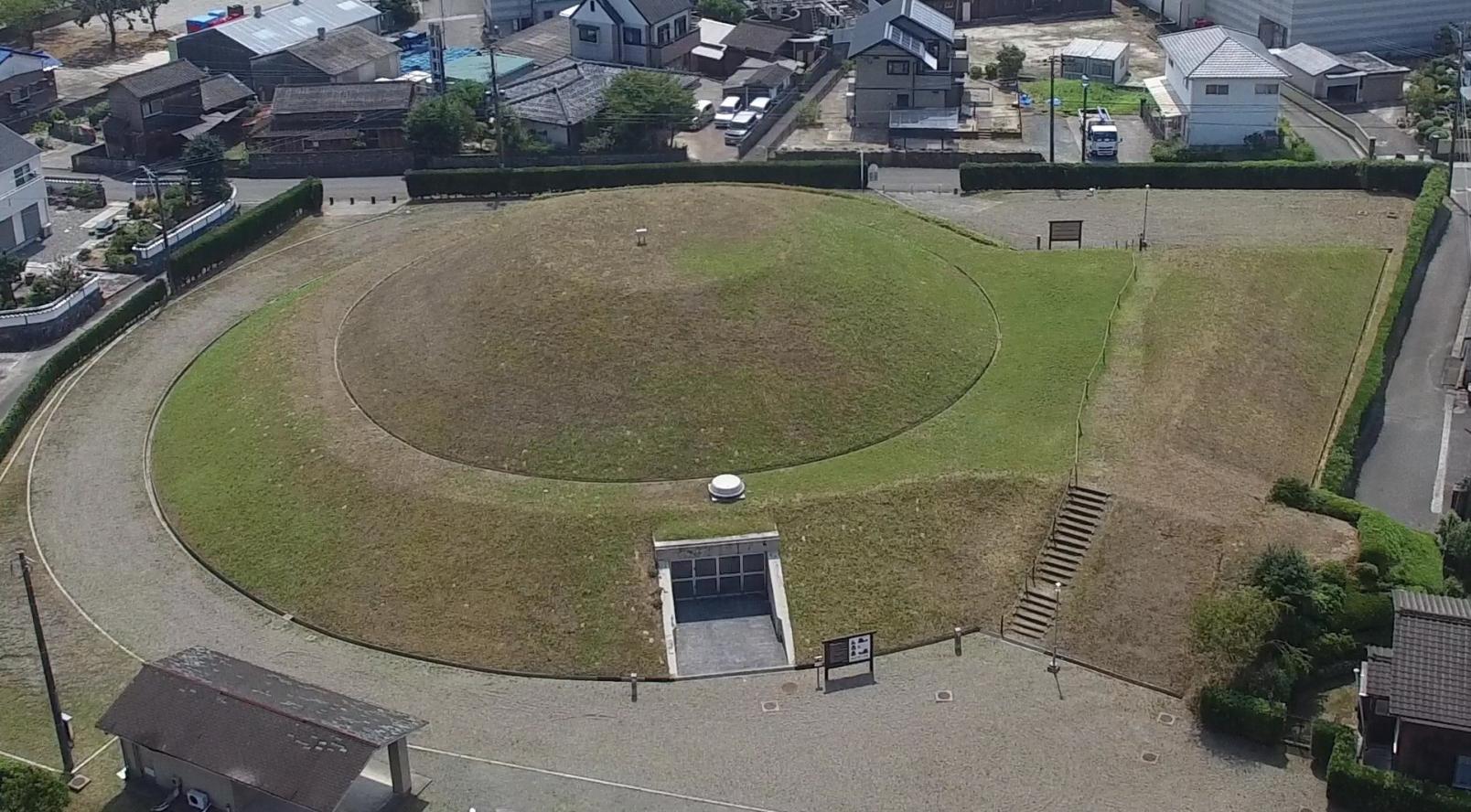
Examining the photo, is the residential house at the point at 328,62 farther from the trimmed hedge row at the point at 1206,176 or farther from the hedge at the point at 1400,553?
the hedge at the point at 1400,553

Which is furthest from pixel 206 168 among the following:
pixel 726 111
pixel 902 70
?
pixel 902 70

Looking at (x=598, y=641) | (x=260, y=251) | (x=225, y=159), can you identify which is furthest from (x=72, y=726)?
(x=225, y=159)

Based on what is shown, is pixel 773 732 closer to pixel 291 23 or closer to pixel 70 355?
pixel 70 355

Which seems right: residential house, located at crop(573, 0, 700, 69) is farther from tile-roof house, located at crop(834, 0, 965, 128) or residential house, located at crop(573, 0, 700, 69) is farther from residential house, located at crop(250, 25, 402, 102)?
tile-roof house, located at crop(834, 0, 965, 128)

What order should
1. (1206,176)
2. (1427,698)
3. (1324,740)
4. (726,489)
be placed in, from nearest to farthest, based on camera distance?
(1427,698), (1324,740), (726,489), (1206,176)

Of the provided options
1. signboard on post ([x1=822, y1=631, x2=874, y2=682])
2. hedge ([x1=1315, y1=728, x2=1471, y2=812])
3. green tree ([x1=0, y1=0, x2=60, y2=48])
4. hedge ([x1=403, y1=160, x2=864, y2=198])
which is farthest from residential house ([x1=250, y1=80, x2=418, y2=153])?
hedge ([x1=1315, y1=728, x2=1471, y2=812])

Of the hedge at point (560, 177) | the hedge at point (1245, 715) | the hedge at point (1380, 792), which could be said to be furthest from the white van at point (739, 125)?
the hedge at point (1380, 792)

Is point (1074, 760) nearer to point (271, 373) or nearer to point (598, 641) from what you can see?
point (598, 641)
